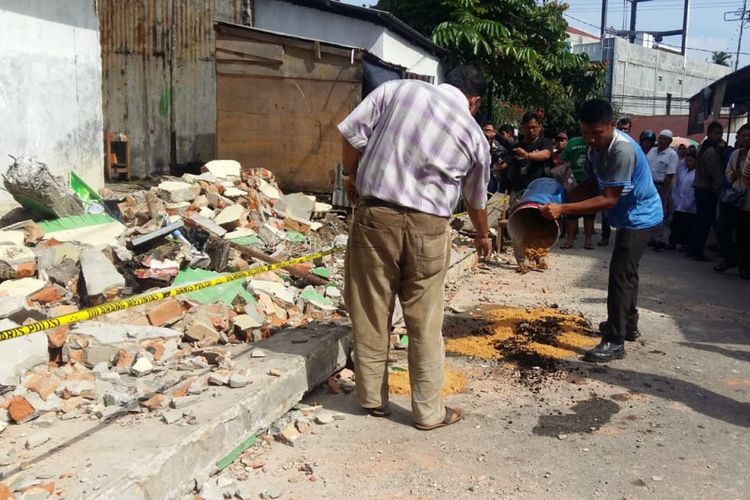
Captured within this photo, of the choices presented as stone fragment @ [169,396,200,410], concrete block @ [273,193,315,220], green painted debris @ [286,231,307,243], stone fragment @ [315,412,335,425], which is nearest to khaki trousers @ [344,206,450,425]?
stone fragment @ [315,412,335,425]

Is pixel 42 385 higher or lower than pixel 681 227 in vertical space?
lower

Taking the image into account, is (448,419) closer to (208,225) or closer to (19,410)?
(19,410)

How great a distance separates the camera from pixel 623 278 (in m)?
5.30

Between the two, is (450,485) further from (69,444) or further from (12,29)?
(12,29)

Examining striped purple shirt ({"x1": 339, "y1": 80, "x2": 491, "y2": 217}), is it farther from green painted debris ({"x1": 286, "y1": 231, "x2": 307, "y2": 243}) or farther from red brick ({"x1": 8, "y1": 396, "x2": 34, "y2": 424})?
green painted debris ({"x1": 286, "y1": 231, "x2": 307, "y2": 243})

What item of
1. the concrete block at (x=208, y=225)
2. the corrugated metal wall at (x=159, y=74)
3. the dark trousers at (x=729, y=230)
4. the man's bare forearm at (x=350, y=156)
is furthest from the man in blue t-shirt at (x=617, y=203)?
the corrugated metal wall at (x=159, y=74)

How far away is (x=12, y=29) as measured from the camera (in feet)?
26.7

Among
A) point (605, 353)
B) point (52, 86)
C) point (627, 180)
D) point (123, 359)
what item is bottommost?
point (605, 353)

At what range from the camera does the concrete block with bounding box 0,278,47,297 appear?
529 centimetres

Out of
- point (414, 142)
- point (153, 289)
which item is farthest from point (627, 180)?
point (153, 289)

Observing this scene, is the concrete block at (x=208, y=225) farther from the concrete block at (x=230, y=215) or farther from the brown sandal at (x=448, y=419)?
the brown sandal at (x=448, y=419)

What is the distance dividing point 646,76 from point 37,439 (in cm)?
4923

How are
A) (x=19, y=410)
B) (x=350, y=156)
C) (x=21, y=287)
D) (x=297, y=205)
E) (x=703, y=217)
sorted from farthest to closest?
(x=703, y=217), (x=297, y=205), (x=21, y=287), (x=350, y=156), (x=19, y=410)

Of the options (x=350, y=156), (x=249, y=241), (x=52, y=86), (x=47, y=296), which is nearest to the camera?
(x=350, y=156)
